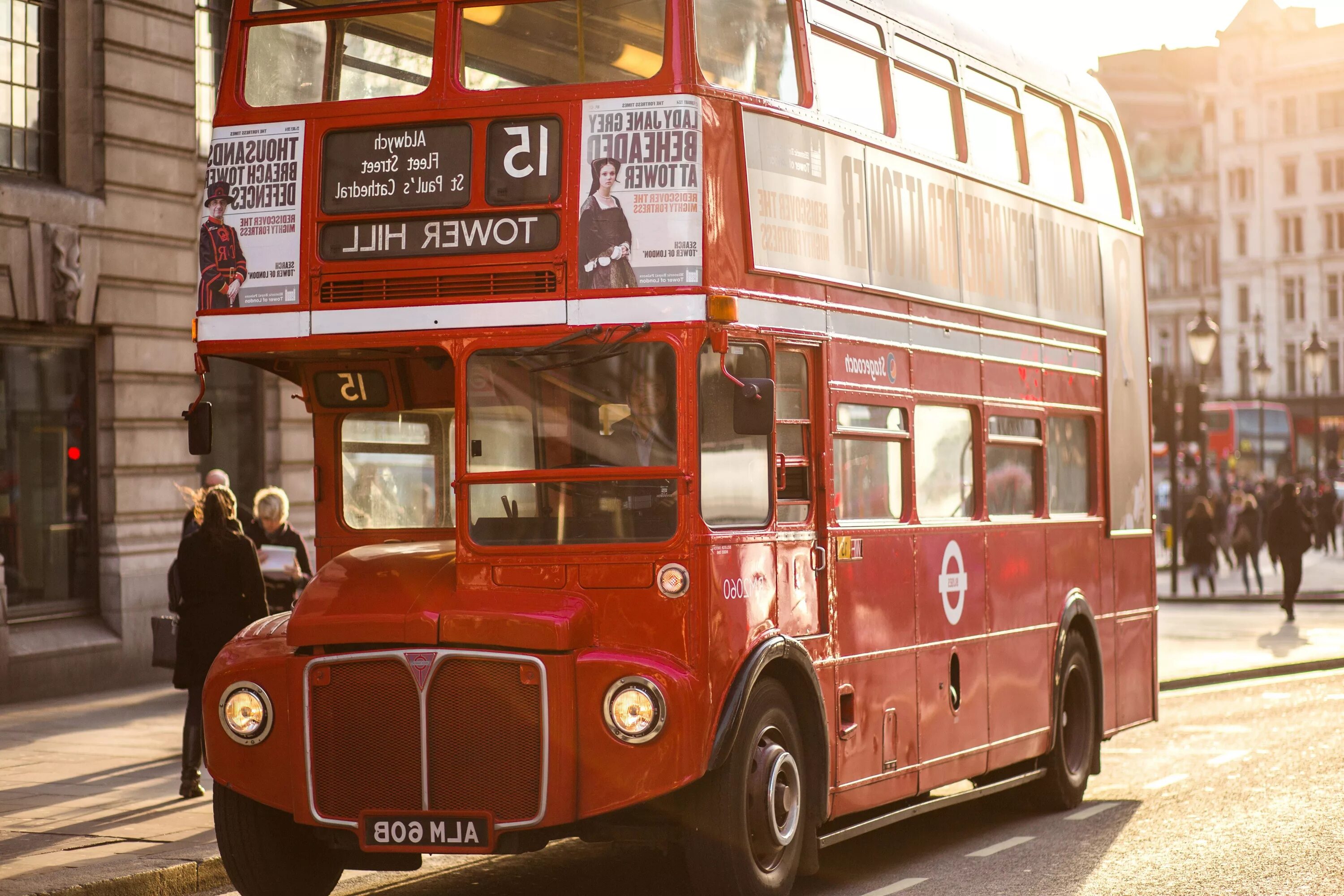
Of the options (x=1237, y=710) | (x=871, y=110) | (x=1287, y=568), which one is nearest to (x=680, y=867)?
(x=871, y=110)

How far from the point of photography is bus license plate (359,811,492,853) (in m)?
7.25

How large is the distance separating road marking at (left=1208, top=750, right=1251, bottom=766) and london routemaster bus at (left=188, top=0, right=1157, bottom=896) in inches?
180

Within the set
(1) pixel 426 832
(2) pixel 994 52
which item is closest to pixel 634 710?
(1) pixel 426 832

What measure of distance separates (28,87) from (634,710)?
1133cm

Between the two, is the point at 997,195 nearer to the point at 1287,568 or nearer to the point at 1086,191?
the point at 1086,191

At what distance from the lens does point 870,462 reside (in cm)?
912

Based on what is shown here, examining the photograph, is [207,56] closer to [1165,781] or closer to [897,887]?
[1165,781]

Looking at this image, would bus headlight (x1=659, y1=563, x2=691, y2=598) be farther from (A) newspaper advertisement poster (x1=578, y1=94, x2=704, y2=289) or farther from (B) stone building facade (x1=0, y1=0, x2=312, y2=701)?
(B) stone building facade (x1=0, y1=0, x2=312, y2=701)

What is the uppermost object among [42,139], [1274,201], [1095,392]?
[1274,201]

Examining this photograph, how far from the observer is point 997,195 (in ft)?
35.3

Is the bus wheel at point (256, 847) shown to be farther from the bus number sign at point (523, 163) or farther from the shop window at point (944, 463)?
the shop window at point (944, 463)

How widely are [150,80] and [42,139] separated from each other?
48.7 inches

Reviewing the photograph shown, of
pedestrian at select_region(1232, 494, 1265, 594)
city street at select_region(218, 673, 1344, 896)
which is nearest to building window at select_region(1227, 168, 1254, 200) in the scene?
pedestrian at select_region(1232, 494, 1265, 594)

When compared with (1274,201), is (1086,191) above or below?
below
